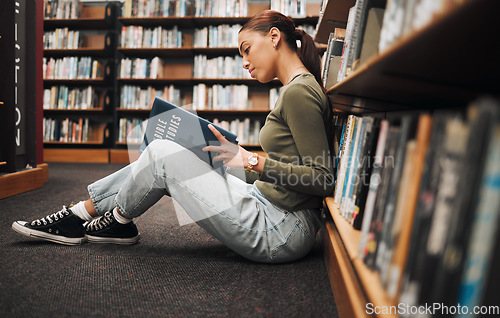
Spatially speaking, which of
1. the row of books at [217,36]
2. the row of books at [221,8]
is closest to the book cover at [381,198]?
the row of books at [217,36]

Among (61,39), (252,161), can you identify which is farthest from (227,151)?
(61,39)

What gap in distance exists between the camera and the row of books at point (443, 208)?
36 centimetres

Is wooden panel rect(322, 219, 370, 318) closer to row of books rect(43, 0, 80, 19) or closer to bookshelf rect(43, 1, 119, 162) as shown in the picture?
bookshelf rect(43, 1, 119, 162)

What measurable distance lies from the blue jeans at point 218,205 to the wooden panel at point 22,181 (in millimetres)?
1383

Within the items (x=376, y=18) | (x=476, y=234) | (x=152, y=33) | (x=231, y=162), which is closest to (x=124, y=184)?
(x=231, y=162)

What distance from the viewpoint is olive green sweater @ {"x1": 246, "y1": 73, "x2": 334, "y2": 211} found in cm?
102

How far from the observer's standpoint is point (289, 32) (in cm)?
125

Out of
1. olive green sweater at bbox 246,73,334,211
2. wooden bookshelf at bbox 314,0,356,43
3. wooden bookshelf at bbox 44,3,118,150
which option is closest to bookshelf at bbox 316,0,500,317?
olive green sweater at bbox 246,73,334,211

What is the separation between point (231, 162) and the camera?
3.51 feet

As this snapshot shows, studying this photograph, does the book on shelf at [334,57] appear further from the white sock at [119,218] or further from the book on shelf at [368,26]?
the white sock at [119,218]

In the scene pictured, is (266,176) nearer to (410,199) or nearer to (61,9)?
(410,199)

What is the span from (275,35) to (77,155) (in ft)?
12.2

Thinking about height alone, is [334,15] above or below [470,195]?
above

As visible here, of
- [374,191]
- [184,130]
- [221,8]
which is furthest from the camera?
[221,8]
